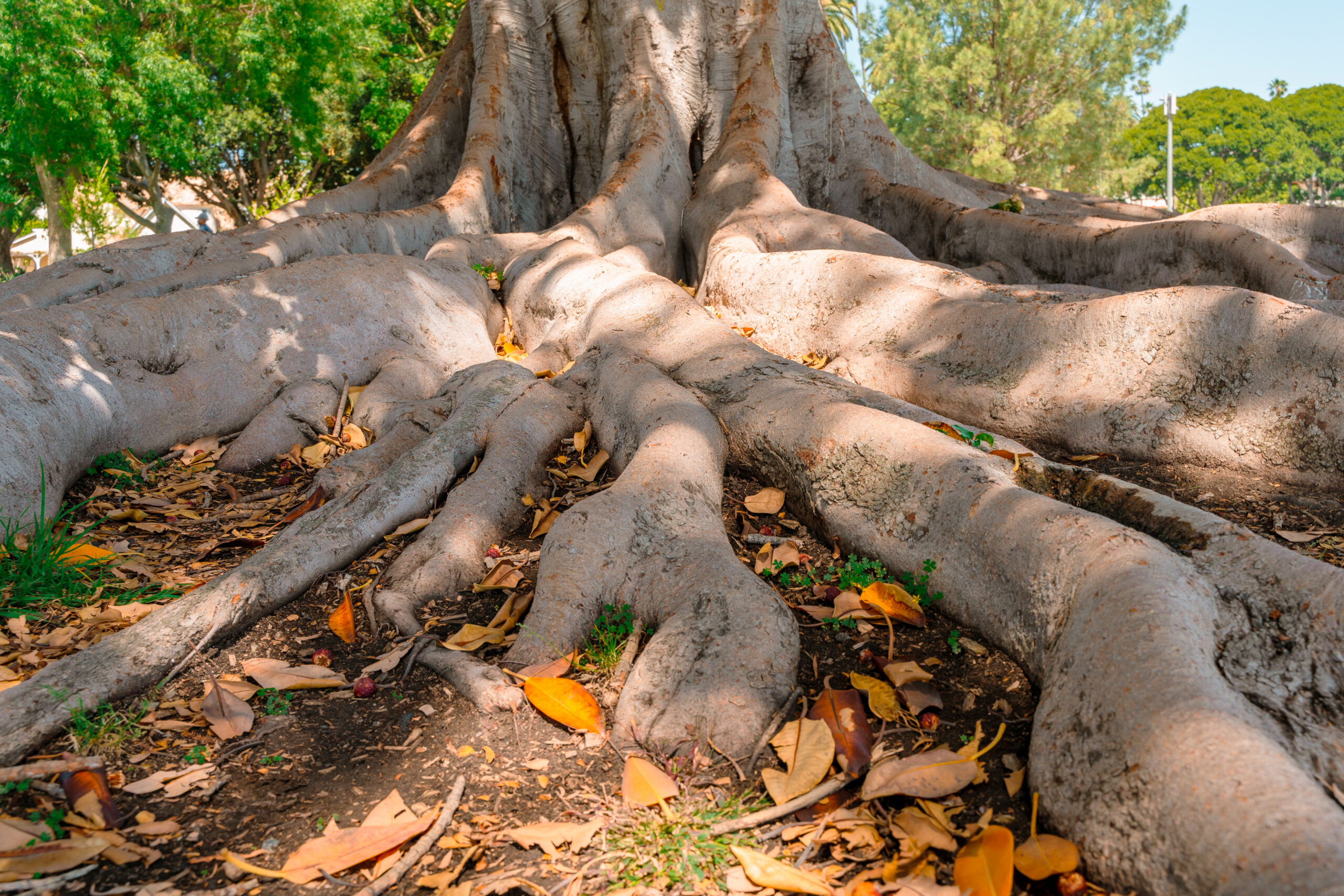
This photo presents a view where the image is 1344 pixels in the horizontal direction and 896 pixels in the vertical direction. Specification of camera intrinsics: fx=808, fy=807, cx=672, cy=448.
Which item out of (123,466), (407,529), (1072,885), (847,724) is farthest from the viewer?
(123,466)

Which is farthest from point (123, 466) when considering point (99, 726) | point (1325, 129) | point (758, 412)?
point (1325, 129)

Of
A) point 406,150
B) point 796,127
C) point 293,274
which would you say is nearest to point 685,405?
point 293,274

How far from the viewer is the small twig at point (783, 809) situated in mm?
1758

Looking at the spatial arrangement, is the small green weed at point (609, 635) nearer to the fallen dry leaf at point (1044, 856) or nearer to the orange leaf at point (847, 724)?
the orange leaf at point (847, 724)

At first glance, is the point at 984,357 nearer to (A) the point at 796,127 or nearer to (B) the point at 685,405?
(B) the point at 685,405

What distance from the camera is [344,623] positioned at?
2.62 metres

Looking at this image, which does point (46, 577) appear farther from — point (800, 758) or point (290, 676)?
point (800, 758)

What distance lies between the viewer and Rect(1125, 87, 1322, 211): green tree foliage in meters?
44.9

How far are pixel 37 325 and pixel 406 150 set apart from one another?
4.85 m

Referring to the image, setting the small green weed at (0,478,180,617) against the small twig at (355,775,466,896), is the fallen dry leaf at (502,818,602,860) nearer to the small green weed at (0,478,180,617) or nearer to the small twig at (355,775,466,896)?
the small twig at (355,775,466,896)

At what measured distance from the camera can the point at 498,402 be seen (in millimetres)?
3701

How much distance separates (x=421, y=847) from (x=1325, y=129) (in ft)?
204

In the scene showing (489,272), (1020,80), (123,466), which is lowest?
(123,466)

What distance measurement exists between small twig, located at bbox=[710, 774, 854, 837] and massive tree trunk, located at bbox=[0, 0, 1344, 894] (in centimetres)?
22
